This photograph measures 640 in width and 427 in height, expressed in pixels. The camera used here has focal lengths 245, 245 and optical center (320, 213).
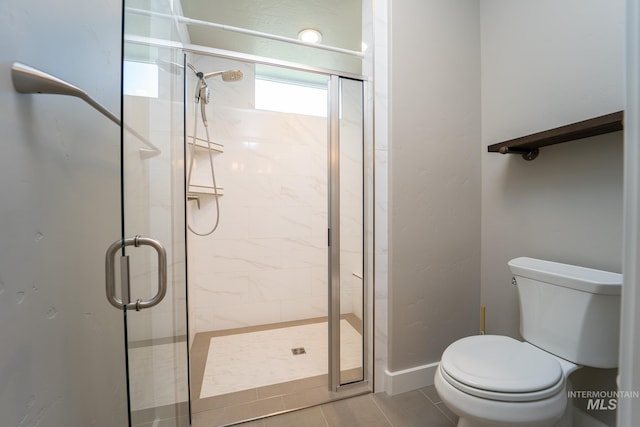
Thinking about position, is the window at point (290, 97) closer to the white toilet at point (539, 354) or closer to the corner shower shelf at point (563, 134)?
the corner shower shelf at point (563, 134)

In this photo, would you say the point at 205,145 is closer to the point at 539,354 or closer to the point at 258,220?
the point at 258,220

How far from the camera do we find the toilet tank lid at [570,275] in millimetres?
940

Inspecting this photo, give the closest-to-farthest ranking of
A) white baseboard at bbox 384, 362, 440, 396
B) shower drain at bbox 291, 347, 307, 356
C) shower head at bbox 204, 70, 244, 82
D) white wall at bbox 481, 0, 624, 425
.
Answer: white wall at bbox 481, 0, 624, 425 → white baseboard at bbox 384, 362, 440, 396 → shower head at bbox 204, 70, 244, 82 → shower drain at bbox 291, 347, 307, 356

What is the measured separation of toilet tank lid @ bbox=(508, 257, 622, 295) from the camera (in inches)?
37.0

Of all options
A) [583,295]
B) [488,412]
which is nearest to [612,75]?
[583,295]

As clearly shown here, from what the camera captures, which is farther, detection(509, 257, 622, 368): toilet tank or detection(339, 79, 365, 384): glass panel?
detection(339, 79, 365, 384): glass panel

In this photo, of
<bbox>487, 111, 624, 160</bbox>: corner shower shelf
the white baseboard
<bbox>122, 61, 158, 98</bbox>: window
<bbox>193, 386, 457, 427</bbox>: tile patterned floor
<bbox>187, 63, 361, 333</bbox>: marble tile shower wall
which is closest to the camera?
<bbox>122, 61, 158, 98</bbox>: window

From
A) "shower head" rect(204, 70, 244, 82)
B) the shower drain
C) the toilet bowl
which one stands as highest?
"shower head" rect(204, 70, 244, 82)

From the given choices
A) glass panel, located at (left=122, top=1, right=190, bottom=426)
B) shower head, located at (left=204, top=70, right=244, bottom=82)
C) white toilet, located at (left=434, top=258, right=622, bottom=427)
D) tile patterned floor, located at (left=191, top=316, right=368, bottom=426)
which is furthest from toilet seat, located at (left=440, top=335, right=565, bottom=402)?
shower head, located at (left=204, top=70, right=244, bottom=82)

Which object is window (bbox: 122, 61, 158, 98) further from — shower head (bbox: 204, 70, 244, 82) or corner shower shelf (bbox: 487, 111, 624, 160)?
corner shower shelf (bbox: 487, 111, 624, 160)

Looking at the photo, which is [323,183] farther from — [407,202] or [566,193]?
[566,193]

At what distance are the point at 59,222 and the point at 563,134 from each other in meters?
1.77

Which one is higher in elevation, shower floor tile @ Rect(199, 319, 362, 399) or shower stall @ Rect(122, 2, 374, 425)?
shower stall @ Rect(122, 2, 374, 425)

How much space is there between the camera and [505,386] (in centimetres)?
85
